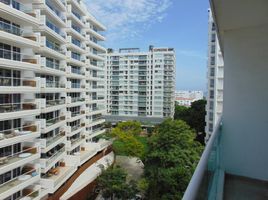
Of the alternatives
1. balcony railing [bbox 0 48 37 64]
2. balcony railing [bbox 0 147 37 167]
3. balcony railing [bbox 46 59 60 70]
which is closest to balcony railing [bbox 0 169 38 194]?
balcony railing [bbox 0 147 37 167]

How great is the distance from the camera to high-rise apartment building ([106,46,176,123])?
2712 centimetres

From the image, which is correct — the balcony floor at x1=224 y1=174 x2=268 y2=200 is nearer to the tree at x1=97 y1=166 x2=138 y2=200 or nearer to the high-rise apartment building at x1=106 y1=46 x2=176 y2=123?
the tree at x1=97 y1=166 x2=138 y2=200

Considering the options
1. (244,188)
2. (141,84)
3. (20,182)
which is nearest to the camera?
(244,188)

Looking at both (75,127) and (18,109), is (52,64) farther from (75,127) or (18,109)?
(75,127)

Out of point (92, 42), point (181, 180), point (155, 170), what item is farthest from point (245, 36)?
point (92, 42)

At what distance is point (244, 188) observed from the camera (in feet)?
6.66

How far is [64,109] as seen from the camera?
456 inches

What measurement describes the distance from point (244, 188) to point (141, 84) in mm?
26241

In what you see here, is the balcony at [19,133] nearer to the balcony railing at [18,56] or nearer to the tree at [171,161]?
the balcony railing at [18,56]

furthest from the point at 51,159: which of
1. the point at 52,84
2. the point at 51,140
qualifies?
the point at 52,84

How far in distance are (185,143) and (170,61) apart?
58.5 ft

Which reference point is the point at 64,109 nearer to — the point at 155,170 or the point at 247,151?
the point at 155,170

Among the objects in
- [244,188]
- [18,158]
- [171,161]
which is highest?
[244,188]

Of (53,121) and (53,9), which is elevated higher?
(53,9)
